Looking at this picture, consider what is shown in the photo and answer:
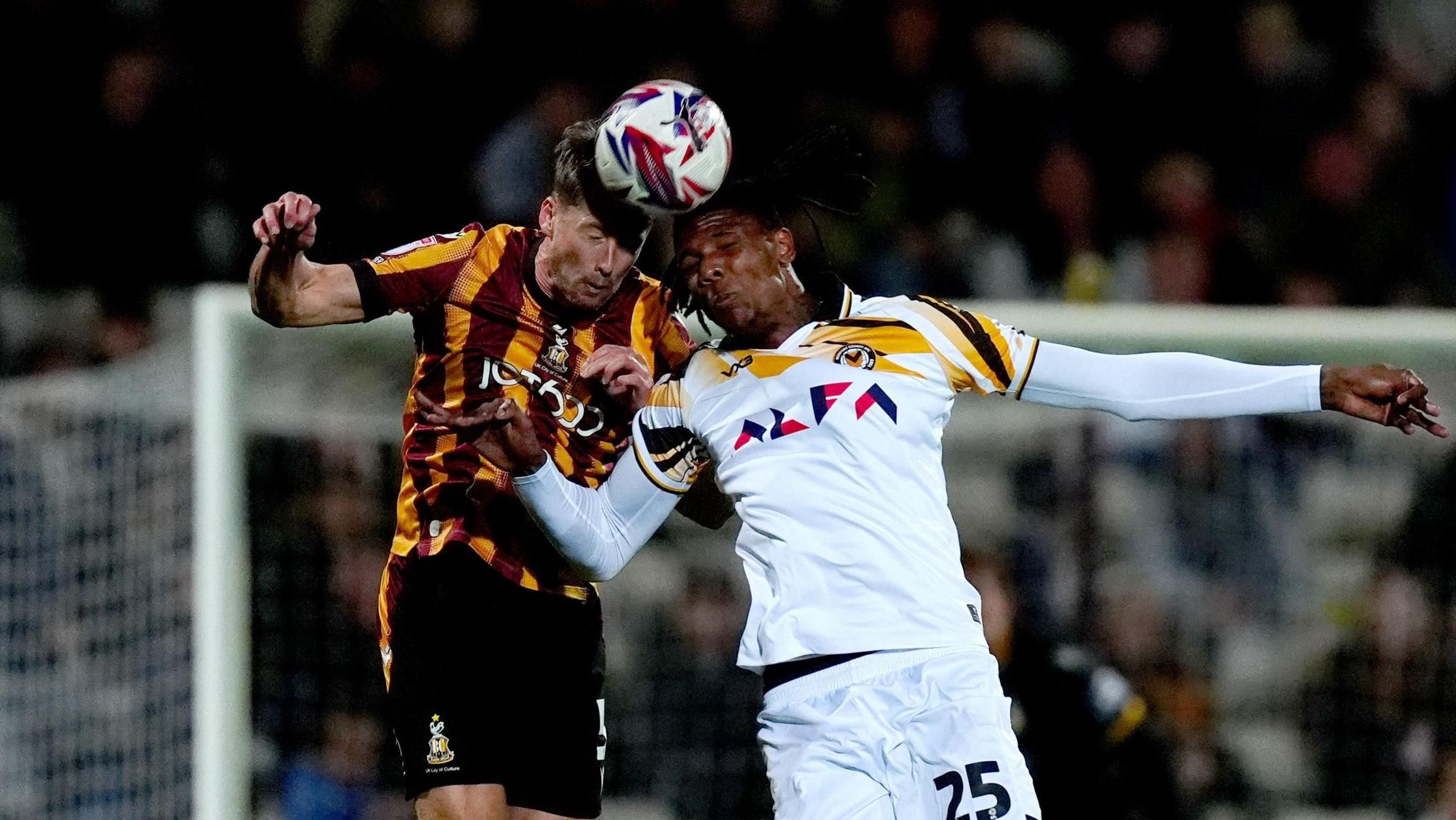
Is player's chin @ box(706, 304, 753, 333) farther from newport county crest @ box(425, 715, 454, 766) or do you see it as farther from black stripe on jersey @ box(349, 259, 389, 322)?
newport county crest @ box(425, 715, 454, 766)

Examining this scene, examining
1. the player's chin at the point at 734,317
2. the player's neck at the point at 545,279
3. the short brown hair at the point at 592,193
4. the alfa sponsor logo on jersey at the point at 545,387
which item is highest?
the short brown hair at the point at 592,193

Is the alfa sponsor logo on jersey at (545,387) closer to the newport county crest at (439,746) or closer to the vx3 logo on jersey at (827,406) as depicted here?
the vx3 logo on jersey at (827,406)

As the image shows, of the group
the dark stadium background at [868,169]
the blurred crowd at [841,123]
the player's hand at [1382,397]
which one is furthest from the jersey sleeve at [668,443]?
the blurred crowd at [841,123]

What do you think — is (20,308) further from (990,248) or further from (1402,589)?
(1402,589)

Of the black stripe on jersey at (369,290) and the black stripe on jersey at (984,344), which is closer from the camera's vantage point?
the black stripe on jersey at (984,344)

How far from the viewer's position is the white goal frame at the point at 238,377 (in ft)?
16.6

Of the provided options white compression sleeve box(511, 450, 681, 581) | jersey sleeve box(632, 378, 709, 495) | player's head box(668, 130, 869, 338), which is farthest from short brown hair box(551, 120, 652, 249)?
white compression sleeve box(511, 450, 681, 581)

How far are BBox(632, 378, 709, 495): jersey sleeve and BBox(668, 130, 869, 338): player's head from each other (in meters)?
0.20

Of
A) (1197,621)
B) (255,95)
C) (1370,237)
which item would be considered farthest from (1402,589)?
(255,95)

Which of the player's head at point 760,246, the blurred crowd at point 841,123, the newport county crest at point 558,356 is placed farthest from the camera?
the blurred crowd at point 841,123

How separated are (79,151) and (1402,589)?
5.49 metres

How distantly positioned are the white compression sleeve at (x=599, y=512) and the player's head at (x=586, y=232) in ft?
1.22

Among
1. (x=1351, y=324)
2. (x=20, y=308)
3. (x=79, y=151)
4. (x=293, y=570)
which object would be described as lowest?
(x=293, y=570)

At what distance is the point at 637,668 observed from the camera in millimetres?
6469
